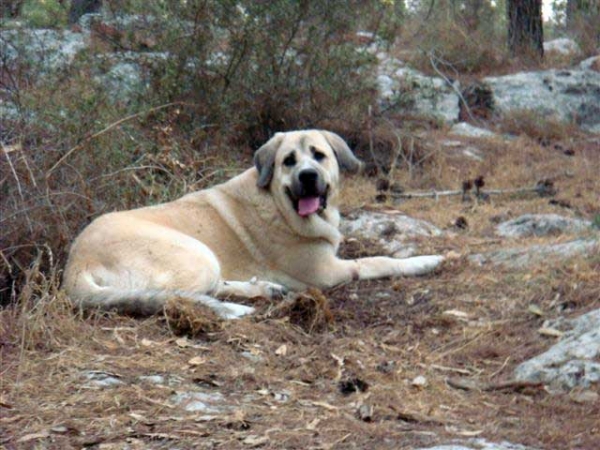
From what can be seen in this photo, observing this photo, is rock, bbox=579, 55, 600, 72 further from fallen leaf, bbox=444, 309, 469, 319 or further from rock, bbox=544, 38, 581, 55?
fallen leaf, bbox=444, 309, 469, 319

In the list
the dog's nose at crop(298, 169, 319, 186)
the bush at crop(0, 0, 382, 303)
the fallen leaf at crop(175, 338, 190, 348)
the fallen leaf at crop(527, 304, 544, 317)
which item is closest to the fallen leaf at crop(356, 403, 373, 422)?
the fallen leaf at crop(175, 338, 190, 348)

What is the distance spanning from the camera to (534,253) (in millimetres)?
6887

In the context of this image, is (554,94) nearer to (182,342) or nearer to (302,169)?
(302,169)

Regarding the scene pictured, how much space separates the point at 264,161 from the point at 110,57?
3400mm

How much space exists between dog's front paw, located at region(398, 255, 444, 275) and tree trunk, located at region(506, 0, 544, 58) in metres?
7.83

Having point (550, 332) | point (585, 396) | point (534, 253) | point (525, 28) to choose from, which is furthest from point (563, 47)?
point (585, 396)

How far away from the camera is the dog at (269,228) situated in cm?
643

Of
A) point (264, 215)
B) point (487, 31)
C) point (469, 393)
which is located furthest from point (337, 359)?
point (487, 31)

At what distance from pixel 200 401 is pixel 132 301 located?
1.42m

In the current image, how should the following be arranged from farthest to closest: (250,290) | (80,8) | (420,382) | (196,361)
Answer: (80,8), (250,290), (196,361), (420,382)

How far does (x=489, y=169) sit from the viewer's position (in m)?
10.7

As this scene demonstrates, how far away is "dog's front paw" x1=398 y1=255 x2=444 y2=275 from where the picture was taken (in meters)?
7.02

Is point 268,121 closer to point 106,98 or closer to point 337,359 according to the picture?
point 106,98

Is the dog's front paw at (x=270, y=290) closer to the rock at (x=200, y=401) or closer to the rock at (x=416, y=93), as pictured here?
the rock at (x=200, y=401)
